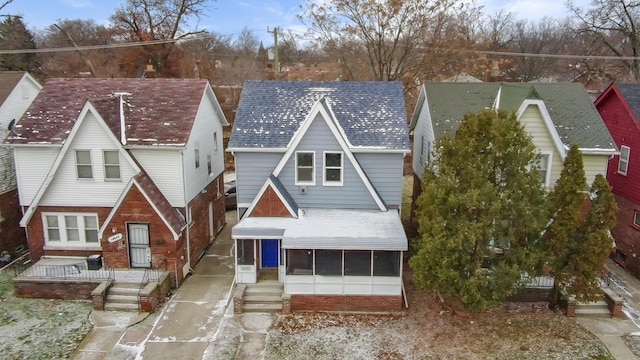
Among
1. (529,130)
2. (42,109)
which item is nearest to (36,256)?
(42,109)

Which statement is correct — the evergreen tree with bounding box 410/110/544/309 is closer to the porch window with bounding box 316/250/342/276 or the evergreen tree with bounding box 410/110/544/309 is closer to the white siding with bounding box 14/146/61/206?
the porch window with bounding box 316/250/342/276

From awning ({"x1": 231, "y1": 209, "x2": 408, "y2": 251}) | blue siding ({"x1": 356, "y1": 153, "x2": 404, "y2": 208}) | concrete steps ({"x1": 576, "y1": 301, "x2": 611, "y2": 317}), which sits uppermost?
blue siding ({"x1": 356, "y1": 153, "x2": 404, "y2": 208})

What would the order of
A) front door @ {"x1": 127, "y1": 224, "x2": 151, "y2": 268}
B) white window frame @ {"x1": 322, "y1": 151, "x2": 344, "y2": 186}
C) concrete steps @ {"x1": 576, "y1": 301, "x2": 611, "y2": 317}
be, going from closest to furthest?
1. concrete steps @ {"x1": 576, "y1": 301, "x2": 611, "y2": 317}
2. front door @ {"x1": 127, "y1": 224, "x2": 151, "y2": 268}
3. white window frame @ {"x1": 322, "y1": 151, "x2": 344, "y2": 186}

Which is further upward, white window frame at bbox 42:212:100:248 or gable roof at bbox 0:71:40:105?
gable roof at bbox 0:71:40:105

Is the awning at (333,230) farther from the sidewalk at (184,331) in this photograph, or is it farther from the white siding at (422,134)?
the white siding at (422,134)

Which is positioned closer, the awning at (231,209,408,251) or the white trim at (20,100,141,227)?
the awning at (231,209,408,251)

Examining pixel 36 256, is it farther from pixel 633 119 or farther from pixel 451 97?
pixel 633 119

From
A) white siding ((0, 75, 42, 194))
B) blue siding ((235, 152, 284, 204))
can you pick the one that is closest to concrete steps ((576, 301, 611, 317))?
blue siding ((235, 152, 284, 204))

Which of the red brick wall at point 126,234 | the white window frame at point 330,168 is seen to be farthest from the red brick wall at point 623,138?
the red brick wall at point 126,234
